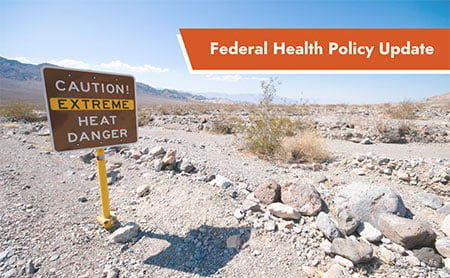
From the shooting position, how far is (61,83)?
5.68 feet

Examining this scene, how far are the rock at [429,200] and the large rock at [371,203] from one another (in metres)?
1.12

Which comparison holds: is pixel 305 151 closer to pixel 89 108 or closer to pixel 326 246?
pixel 326 246

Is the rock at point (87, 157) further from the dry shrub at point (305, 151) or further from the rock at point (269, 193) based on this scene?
the dry shrub at point (305, 151)

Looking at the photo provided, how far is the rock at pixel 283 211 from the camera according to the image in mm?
2295

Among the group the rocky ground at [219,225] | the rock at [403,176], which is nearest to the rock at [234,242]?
the rocky ground at [219,225]

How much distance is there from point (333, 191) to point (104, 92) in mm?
3230

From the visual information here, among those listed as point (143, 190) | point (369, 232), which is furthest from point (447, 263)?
point (143, 190)

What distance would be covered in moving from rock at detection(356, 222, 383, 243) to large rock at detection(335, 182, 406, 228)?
0.36 feet

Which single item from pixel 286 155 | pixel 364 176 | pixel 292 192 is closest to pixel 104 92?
pixel 292 192

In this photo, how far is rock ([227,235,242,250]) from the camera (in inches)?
79.7

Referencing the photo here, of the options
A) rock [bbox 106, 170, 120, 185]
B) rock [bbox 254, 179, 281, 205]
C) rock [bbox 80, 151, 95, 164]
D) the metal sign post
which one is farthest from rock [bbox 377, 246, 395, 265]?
rock [bbox 80, 151, 95, 164]

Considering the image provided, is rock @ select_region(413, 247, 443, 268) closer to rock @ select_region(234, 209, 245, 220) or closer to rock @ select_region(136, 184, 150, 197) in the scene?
Answer: rock @ select_region(234, 209, 245, 220)

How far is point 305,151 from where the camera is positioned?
5164 millimetres

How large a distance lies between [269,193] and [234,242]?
0.88 meters
